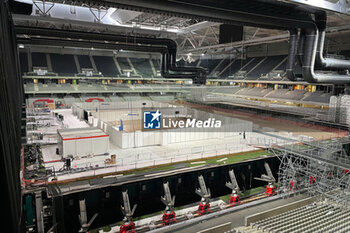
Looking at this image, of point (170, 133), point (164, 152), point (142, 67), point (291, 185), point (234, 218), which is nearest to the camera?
point (234, 218)

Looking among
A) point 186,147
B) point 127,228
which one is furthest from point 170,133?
point 127,228

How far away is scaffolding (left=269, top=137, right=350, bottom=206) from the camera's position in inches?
414

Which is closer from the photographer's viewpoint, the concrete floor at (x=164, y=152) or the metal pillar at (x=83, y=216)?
the metal pillar at (x=83, y=216)

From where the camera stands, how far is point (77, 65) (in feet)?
115

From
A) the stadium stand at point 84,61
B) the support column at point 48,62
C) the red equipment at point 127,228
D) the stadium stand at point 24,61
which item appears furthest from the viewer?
the stadium stand at point 84,61

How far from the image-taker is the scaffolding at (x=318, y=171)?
1051 cm

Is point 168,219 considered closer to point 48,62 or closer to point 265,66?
point 265,66

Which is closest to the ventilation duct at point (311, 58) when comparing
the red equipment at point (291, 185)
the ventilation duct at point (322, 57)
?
the ventilation duct at point (322, 57)

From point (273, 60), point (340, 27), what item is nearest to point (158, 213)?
point (340, 27)

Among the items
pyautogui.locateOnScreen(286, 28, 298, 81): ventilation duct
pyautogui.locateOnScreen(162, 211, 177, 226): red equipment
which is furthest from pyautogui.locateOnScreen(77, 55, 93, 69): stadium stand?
pyautogui.locateOnScreen(162, 211, 177, 226): red equipment

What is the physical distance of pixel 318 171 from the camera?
1172 centimetres

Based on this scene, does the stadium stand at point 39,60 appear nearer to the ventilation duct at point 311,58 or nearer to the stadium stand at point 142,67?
the stadium stand at point 142,67

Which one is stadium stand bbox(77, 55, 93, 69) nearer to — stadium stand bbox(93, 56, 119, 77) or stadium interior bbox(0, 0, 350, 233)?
stadium stand bbox(93, 56, 119, 77)

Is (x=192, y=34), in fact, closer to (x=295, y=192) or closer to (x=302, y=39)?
(x=302, y=39)
